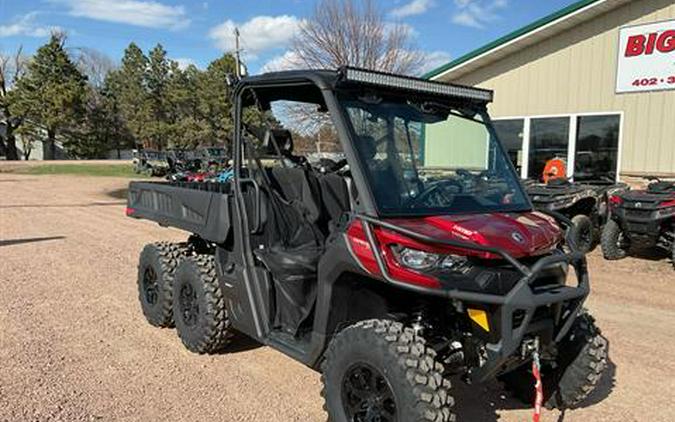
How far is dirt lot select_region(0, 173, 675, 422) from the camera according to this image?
382 cm

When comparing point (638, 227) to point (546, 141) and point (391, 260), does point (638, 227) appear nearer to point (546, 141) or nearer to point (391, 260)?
point (546, 141)

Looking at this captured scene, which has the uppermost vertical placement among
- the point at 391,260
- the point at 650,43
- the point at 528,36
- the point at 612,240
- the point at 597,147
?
the point at 528,36

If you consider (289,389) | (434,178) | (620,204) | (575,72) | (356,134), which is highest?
(575,72)

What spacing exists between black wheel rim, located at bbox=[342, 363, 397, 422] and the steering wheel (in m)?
0.98

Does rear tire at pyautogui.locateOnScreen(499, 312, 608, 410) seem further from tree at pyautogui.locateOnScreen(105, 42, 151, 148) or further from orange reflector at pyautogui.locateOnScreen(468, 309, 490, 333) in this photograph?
tree at pyautogui.locateOnScreen(105, 42, 151, 148)

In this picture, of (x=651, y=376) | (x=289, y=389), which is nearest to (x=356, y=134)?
(x=289, y=389)

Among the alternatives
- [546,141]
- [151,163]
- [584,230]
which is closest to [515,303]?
[584,230]

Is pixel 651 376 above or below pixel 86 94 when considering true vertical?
below

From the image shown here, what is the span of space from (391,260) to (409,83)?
3.88 feet

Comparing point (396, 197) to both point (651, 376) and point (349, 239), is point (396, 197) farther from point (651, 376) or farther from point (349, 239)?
point (651, 376)

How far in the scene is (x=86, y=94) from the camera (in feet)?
162

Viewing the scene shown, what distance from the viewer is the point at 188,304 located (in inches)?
192

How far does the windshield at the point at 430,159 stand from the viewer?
3.38 meters

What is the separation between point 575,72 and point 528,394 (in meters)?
10.1
